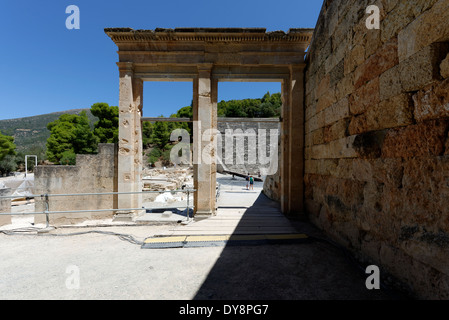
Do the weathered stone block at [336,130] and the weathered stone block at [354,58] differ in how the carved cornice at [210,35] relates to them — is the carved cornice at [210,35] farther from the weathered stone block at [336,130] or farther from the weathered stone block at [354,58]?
the weathered stone block at [336,130]

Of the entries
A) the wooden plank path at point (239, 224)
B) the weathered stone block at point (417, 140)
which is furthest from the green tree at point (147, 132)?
the weathered stone block at point (417, 140)

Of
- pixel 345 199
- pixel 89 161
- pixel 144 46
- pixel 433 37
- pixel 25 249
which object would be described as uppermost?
pixel 144 46

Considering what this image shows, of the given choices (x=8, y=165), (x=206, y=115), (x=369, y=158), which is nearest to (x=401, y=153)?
(x=369, y=158)

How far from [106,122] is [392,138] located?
3505 cm

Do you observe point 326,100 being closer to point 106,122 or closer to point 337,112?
point 337,112

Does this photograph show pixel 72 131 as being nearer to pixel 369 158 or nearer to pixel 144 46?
pixel 144 46

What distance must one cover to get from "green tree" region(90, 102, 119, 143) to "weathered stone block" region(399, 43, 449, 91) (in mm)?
33320

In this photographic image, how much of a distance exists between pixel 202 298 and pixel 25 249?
12.2 ft

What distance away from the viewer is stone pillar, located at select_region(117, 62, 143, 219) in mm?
5934

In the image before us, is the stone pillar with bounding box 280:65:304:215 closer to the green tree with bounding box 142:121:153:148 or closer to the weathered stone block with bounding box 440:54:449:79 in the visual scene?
A: the weathered stone block with bounding box 440:54:449:79

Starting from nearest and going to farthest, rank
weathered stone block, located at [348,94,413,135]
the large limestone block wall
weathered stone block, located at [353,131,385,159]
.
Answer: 1. the large limestone block wall
2. weathered stone block, located at [348,94,413,135]
3. weathered stone block, located at [353,131,385,159]

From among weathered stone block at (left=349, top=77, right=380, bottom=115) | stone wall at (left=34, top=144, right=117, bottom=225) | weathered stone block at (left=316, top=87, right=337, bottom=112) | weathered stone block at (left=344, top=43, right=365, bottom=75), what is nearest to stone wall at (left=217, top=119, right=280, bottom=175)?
stone wall at (left=34, top=144, right=117, bottom=225)

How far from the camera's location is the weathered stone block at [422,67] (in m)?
1.94

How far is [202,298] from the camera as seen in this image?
2.35 meters
